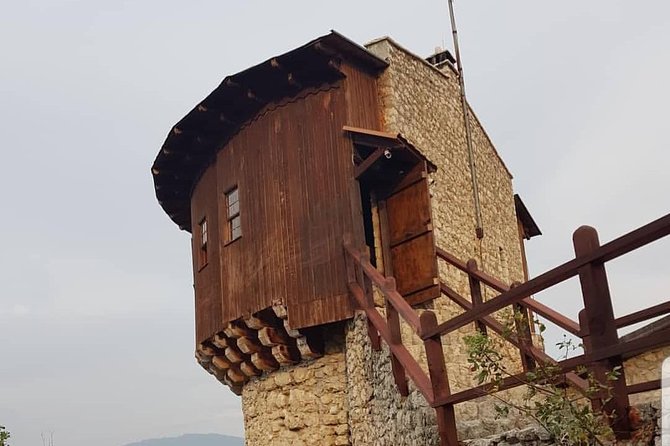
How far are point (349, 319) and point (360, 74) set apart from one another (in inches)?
141

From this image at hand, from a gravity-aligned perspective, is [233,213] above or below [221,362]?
above

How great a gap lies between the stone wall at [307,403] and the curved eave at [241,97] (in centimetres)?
367

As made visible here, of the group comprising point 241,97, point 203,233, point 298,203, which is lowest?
point 298,203

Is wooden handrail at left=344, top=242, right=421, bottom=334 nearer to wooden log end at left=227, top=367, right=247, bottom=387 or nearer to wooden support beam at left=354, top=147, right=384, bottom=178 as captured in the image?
wooden support beam at left=354, top=147, right=384, bottom=178

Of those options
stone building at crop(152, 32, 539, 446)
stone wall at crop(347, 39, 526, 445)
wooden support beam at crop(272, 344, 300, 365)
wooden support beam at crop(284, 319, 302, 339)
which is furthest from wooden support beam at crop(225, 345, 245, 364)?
stone wall at crop(347, 39, 526, 445)

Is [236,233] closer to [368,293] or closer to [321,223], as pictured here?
[321,223]

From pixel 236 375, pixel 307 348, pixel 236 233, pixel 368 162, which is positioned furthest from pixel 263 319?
pixel 368 162

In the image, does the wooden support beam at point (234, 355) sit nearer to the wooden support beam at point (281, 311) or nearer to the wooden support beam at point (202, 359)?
the wooden support beam at point (202, 359)

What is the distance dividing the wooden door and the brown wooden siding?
3180 mm

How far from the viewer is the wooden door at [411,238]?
34.4ft

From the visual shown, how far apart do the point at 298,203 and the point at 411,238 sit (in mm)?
1672

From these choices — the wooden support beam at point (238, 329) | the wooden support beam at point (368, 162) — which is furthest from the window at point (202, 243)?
the wooden support beam at point (368, 162)

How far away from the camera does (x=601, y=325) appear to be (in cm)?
497

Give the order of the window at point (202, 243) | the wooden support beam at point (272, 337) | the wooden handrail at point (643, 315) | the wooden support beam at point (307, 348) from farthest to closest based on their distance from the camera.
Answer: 1. the window at point (202, 243)
2. the wooden support beam at point (272, 337)
3. the wooden support beam at point (307, 348)
4. the wooden handrail at point (643, 315)
